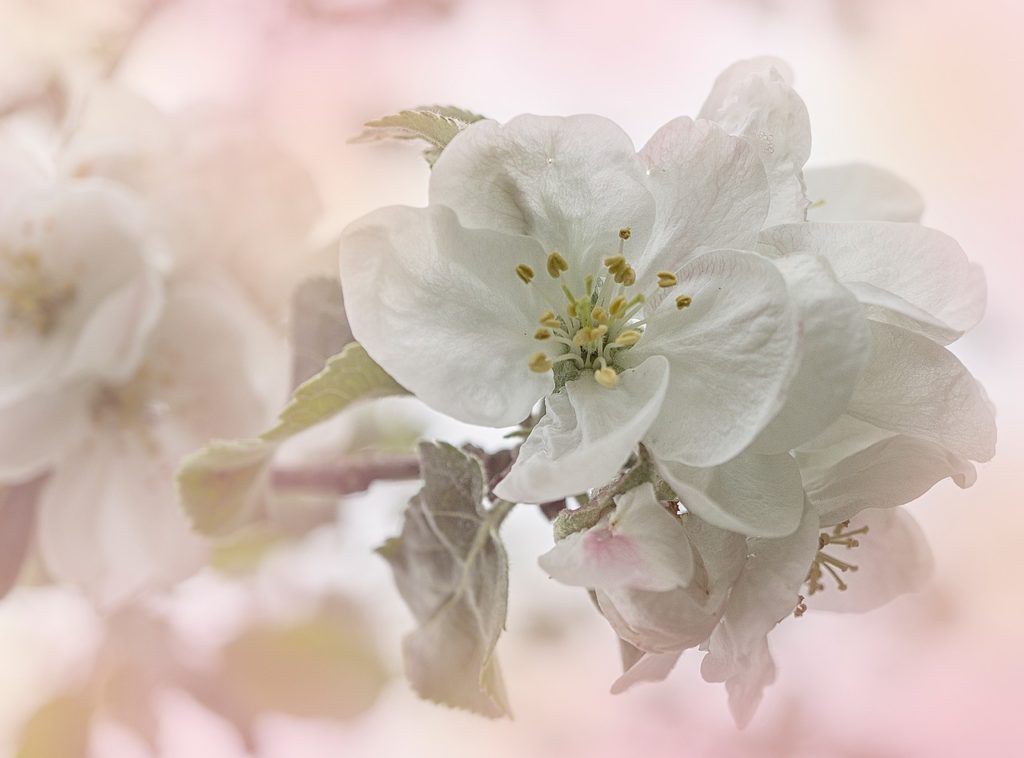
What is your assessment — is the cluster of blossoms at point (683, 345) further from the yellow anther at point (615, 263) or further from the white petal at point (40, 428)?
the white petal at point (40, 428)

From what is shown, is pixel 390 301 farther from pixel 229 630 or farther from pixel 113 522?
pixel 229 630

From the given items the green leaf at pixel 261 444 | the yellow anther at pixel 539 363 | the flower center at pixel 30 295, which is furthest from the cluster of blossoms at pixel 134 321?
the yellow anther at pixel 539 363

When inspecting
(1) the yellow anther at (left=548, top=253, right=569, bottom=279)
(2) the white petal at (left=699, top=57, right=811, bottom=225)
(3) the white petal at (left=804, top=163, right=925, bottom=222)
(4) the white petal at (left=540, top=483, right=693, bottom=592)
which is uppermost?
(2) the white petal at (left=699, top=57, right=811, bottom=225)

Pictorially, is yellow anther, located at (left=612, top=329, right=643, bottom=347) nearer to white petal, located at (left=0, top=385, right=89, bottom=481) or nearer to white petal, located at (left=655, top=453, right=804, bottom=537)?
white petal, located at (left=655, top=453, right=804, bottom=537)

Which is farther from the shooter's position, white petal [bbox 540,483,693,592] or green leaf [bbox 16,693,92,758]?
green leaf [bbox 16,693,92,758]

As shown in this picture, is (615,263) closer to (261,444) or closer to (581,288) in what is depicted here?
(581,288)

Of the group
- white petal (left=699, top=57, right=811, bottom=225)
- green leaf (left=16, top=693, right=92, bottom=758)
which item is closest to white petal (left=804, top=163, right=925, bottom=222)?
white petal (left=699, top=57, right=811, bottom=225)

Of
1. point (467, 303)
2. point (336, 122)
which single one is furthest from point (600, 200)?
point (336, 122)
